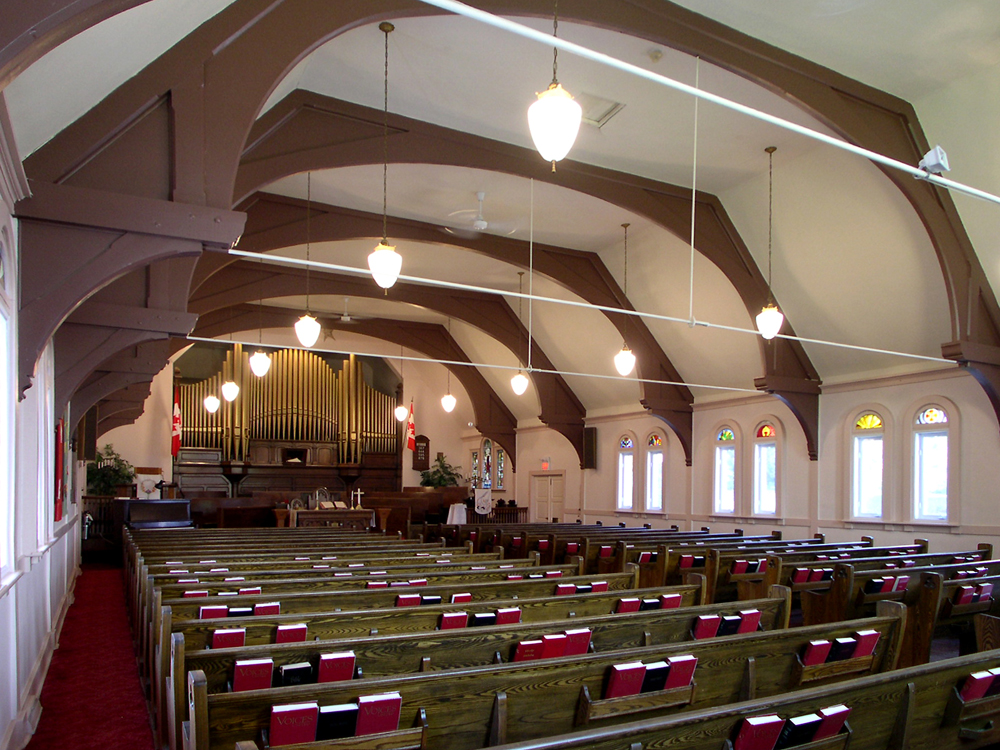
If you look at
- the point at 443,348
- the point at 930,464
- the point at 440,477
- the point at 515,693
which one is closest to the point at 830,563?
the point at 930,464

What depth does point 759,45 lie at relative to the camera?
6.20 metres

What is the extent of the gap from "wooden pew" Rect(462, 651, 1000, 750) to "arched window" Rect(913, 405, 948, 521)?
22.8ft

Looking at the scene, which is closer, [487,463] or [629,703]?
[629,703]

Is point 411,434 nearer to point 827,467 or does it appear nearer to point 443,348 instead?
point 443,348

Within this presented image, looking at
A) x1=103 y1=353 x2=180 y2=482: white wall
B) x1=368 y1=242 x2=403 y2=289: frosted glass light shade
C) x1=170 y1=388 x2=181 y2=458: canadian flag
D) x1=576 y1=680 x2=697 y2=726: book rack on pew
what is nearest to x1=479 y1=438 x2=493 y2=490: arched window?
x1=170 y1=388 x2=181 y2=458: canadian flag

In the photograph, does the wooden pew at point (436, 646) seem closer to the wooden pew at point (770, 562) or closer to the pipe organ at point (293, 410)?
the wooden pew at point (770, 562)

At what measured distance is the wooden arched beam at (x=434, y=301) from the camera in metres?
11.7

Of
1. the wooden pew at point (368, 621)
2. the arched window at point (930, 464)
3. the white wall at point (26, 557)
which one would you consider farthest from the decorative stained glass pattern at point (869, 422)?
the white wall at point (26, 557)

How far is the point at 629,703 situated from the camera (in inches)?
110

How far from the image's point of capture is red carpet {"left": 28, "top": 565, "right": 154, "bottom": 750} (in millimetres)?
4066

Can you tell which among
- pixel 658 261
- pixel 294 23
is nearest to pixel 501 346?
pixel 658 261

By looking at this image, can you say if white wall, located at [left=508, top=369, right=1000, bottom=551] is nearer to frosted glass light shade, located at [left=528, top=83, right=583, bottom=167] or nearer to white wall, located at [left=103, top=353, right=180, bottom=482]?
frosted glass light shade, located at [left=528, top=83, right=583, bottom=167]

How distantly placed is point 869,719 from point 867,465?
27.3 ft

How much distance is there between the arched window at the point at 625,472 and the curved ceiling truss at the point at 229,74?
26.8ft
